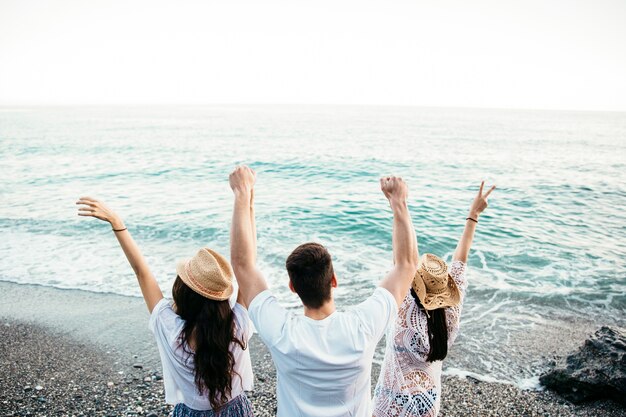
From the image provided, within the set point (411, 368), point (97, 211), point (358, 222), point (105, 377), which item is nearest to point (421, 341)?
point (411, 368)

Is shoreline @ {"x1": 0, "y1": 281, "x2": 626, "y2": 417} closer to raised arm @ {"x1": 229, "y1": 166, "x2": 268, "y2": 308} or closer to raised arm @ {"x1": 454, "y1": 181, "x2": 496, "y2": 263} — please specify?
raised arm @ {"x1": 454, "y1": 181, "x2": 496, "y2": 263}

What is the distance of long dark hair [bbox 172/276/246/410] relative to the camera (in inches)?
95.5

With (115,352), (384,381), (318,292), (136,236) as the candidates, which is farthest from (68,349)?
(136,236)

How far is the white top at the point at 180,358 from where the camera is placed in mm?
2453

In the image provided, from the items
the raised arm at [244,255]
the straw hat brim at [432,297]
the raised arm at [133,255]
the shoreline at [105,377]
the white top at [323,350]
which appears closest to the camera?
the white top at [323,350]

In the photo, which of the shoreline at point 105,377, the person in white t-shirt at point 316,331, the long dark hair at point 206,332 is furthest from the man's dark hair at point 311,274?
the shoreline at point 105,377

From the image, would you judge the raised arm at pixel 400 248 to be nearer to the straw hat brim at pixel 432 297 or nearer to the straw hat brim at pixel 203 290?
the straw hat brim at pixel 432 297

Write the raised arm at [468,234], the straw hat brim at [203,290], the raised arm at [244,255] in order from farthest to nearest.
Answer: the raised arm at [468,234] < the straw hat brim at [203,290] < the raised arm at [244,255]

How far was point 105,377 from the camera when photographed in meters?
5.43

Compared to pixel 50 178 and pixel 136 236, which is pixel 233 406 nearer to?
pixel 136 236

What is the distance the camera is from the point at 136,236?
42.8ft

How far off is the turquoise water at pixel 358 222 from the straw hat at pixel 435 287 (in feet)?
12.4

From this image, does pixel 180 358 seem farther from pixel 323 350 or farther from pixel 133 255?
pixel 323 350

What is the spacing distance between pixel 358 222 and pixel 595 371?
10.0 meters
